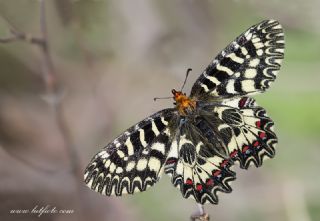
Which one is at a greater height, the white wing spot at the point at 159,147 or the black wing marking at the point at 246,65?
the black wing marking at the point at 246,65

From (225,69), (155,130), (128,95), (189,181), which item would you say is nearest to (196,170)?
(189,181)

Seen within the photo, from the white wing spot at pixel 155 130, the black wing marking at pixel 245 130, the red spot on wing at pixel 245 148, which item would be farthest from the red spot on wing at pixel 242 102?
the white wing spot at pixel 155 130

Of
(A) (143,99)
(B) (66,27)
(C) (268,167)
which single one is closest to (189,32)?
(A) (143,99)

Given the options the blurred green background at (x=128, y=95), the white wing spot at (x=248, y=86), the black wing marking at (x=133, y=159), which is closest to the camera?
the black wing marking at (x=133, y=159)

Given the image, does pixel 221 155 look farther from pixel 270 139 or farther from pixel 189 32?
pixel 189 32

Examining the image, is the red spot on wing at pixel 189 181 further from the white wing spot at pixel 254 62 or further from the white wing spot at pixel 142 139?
the white wing spot at pixel 254 62

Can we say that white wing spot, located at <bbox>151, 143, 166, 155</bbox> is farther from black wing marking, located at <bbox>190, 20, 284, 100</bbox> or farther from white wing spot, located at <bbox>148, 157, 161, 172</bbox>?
black wing marking, located at <bbox>190, 20, 284, 100</bbox>

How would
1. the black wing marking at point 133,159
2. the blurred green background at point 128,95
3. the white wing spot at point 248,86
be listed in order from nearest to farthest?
the black wing marking at point 133,159
the white wing spot at point 248,86
the blurred green background at point 128,95
